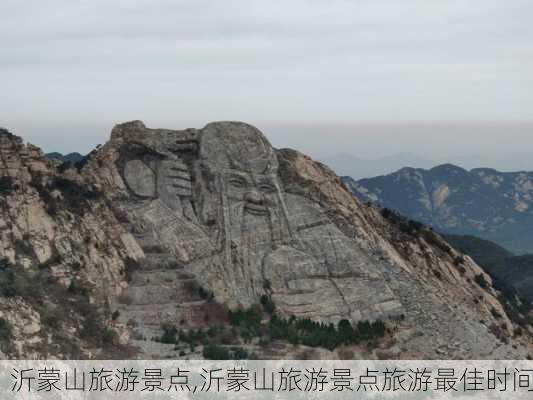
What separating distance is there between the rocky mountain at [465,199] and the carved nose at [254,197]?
265 ft

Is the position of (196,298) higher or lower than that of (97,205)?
lower

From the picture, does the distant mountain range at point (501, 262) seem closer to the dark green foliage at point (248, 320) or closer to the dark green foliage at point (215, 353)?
the dark green foliage at point (248, 320)

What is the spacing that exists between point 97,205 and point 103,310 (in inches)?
229

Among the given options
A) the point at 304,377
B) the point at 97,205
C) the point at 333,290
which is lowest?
the point at 304,377

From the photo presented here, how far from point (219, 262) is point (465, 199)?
9599 centimetres

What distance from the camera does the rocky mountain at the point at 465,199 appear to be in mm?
123125

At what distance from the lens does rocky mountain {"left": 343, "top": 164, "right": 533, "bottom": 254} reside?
123 m

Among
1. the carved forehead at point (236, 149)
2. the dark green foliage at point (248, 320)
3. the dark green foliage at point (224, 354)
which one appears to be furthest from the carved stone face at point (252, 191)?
the dark green foliage at point (224, 354)

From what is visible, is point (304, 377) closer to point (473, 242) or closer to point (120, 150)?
point (120, 150)

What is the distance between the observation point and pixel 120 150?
133 ft

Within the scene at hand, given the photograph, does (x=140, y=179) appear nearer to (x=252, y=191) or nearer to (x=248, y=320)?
(x=252, y=191)

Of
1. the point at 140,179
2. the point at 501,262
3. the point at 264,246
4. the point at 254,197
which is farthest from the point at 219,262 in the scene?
the point at 501,262

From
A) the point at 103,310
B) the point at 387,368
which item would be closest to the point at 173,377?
the point at 103,310

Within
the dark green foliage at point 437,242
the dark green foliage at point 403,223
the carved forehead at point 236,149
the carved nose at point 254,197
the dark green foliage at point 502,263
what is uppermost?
the carved forehead at point 236,149
